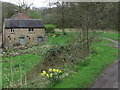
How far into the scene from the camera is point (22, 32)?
35.0 meters

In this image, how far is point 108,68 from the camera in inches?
463

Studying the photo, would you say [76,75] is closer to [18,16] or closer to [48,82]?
[48,82]

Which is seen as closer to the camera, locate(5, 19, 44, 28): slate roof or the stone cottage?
the stone cottage

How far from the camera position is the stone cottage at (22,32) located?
114 feet

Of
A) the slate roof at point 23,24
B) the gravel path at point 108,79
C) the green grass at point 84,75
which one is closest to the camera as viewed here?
the gravel path at point 108,79

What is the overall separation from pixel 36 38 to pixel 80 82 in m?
26.4

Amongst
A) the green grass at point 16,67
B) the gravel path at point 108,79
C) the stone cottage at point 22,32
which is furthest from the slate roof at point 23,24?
the gravel path at point 108,79

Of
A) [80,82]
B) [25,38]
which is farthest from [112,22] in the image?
[80,82]

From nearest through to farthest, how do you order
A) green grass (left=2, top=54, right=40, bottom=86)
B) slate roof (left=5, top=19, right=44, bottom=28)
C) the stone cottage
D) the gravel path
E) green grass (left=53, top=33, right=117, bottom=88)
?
the gravel path < green grass (left=53, top=33, right=117, bottom=88) < green grass (left=2, top=54, right=40, bottom=86) < the stone cottage < slate roof (left=5, top=19, right=44, bottom=28)

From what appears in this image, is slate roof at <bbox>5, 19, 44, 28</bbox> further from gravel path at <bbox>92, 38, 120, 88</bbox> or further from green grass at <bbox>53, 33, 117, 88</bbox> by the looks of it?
gravel path at <bbox>92, 38, 120, 88</bbox>

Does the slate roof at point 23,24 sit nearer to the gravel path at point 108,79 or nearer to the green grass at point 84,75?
the green grass at point 84,75

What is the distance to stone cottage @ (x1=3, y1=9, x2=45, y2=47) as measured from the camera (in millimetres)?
34656

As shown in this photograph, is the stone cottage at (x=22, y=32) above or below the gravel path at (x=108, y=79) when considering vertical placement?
above

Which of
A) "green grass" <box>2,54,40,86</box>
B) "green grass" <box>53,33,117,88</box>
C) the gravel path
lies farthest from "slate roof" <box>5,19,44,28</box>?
the gravel path
